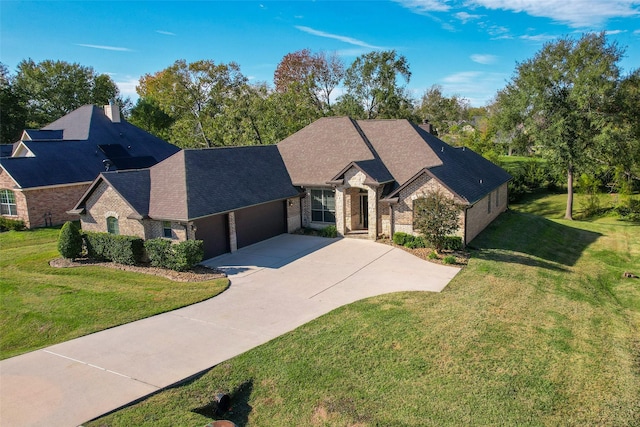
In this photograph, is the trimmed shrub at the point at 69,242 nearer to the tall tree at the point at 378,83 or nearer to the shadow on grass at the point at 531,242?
the shadow on grass at the point at 531,242

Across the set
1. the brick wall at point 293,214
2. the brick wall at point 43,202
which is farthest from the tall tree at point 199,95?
the brick wall at point 293,214

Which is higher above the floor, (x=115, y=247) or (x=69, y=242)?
Result: (x=69, y=242)

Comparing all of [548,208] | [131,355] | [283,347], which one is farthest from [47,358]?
[548,208]

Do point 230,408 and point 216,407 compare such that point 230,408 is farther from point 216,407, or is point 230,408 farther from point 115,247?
point 115,247

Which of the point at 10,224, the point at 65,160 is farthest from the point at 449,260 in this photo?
the point at 65,160

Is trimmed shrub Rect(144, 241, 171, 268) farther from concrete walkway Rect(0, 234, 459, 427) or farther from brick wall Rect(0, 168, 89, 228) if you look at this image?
brick wall Rect(0, 168, 89, 228)

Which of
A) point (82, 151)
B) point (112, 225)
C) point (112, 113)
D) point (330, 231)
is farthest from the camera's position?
point (112, 113)

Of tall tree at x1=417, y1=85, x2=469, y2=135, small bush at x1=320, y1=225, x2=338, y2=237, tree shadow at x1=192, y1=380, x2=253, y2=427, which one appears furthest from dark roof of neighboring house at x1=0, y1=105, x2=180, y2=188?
tall tree at x1=417, y1=85, x2=469, y2=135
